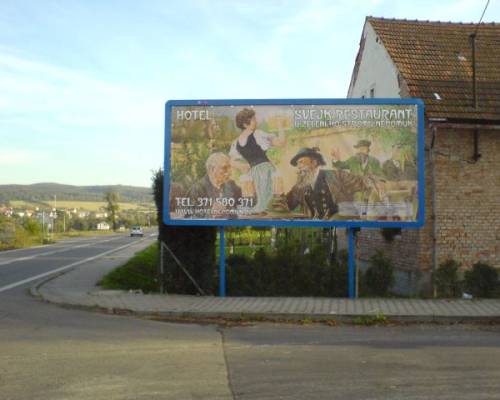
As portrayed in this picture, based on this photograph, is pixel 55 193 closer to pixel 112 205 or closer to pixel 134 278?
pixel 112 205

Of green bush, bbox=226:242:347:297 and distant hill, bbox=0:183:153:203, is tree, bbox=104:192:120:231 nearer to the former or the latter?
distant hill, bbox=0:183:153:203

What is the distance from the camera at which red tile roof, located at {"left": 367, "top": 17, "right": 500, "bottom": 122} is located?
50.2ft

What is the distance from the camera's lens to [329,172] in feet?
44.2

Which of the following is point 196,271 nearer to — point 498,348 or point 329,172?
point 329,172

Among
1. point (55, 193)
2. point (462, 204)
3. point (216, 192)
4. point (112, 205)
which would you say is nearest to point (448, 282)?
point (462, 204)

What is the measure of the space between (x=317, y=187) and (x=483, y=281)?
12.9 ft

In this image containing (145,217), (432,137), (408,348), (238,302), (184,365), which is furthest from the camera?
(145,217)

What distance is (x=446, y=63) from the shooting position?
17.0 metres

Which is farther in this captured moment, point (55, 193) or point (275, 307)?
point (55, 193)

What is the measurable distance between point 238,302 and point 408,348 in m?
4.72

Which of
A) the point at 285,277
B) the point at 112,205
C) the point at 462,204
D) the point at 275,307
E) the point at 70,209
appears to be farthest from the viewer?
the point at 70,209

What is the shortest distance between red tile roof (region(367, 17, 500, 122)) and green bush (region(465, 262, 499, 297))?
352 centimetres

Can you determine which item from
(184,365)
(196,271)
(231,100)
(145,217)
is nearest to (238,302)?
(196,271)

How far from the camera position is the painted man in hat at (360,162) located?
13445mm
